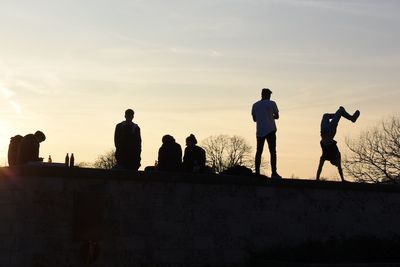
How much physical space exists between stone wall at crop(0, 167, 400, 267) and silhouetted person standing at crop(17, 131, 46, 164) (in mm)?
1553

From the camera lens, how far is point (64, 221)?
543 inches

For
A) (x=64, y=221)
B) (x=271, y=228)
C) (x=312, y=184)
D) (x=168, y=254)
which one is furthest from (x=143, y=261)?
(x=312, y=184)

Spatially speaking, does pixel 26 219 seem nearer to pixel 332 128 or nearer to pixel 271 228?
pixel 271 228

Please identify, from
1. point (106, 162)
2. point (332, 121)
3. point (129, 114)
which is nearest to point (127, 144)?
point (129, 114)

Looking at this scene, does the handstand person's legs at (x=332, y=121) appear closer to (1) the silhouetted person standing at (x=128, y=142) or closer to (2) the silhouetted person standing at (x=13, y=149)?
(1) the silhouetted person standing at (x=128, y=142)

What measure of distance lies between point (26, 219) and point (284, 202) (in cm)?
526

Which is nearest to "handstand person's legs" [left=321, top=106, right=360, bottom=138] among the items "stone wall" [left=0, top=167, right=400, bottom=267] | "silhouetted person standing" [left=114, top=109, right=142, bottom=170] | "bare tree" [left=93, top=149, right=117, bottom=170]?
"stone wall" [left=0, top=167, right=400, bottom=267]

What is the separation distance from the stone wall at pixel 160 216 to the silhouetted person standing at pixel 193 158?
100cm

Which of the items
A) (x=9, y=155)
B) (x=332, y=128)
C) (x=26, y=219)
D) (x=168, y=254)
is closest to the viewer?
(x=26, y=219)

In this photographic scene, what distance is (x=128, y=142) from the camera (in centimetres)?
1523

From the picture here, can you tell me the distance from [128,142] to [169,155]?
39.1 inches

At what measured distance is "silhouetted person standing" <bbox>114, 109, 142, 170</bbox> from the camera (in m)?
15.2

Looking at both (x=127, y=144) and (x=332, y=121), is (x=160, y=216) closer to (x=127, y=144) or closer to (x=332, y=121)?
(x=127, y=144)

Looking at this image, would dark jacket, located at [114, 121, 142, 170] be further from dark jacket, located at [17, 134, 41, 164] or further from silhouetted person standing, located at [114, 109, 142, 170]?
dark jacket, located at [17, 134, 41, 164]
